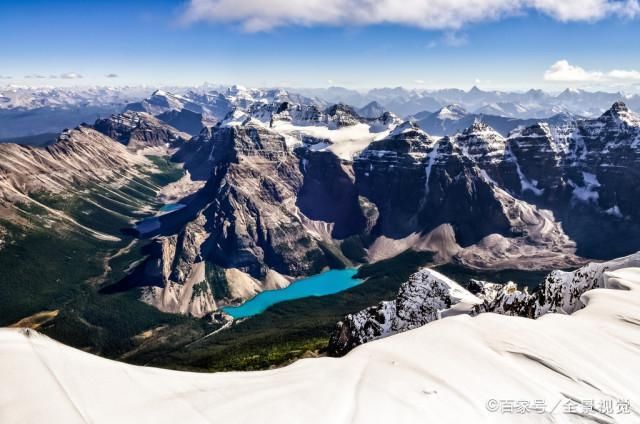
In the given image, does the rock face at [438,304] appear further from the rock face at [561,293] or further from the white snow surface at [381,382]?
the white snow surface at [381,382]

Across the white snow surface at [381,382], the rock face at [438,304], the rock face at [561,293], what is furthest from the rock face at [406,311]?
the white snow surface at [381,382]

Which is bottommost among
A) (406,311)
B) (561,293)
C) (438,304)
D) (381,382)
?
(406,311)

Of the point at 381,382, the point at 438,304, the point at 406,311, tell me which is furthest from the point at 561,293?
the point at 381,382

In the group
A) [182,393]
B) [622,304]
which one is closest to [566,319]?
[622,304]

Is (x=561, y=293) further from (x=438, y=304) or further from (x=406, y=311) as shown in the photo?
(x=406, y=311)

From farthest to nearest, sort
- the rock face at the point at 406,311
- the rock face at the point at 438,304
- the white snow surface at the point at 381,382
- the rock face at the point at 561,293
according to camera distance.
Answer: the rock face at the point at 406,311 < the rock face at the point at 438,304 < the rock face at the point at 561,293 < the white snow surface at the point at 381,382

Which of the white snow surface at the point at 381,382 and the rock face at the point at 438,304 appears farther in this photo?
the rock face at the point at 438,304

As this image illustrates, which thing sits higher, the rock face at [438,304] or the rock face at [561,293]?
the rock face at [561,293]
